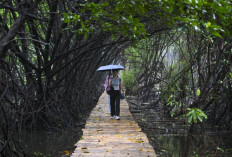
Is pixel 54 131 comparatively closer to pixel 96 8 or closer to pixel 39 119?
pixel 39 119

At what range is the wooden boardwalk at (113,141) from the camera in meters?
4.56

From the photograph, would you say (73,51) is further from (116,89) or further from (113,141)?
(113,141)

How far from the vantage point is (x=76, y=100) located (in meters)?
9.97

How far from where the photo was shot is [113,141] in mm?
5371

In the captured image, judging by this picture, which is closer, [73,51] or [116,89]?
[116,89]

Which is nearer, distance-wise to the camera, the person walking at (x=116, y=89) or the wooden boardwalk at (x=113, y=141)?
the wooden boardwalk at (x=113, y=141)

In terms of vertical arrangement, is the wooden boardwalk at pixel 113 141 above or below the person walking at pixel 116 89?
below

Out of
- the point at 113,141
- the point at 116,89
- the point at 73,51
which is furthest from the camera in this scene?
the point at 73,51

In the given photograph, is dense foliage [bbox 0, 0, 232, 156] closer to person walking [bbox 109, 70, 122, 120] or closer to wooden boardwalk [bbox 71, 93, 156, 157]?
person walking [bbox 109, 70, 122, 120]

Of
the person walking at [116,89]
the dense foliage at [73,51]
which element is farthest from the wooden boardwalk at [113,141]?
the dense foliage at [73,51]

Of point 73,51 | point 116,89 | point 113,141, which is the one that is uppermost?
point 73,51

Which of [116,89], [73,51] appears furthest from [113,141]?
[73,51]

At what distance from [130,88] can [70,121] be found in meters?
11.9

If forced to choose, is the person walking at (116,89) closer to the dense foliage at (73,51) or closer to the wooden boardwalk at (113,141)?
the wooden boardwalk at (113,141)
